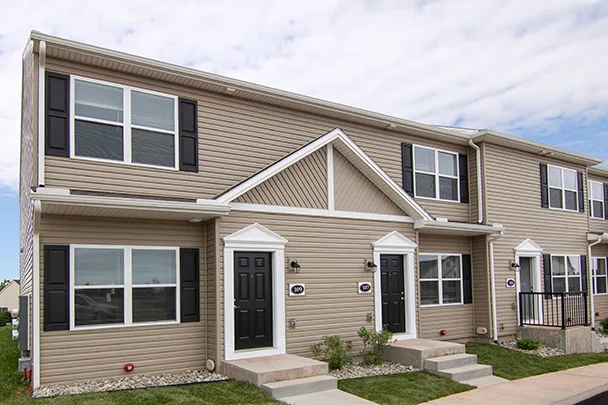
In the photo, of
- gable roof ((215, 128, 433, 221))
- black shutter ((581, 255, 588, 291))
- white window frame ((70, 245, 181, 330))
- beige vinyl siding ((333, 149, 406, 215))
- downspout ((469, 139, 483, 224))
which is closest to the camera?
white window frame ((70, 245, 181, 330))

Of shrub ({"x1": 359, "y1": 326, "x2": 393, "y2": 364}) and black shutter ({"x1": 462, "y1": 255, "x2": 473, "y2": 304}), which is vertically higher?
black shutter ({"x1": 462, "y1": 255, "x2": 473, "y2": 304})

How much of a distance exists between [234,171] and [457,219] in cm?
682

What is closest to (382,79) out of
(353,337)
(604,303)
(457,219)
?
(457,219)

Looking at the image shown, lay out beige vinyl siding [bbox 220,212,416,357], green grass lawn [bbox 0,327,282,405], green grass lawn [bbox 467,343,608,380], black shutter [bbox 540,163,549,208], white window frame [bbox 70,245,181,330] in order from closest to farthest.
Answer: green grass lawn [bbox 0,327,282,405], white window frame [bbox 70,245,181,330], beige vinyl siding [bbox 220,212,416,357], green grass lawn [bbox 467,343,608,380], black shutter [bbox 540,163,549,208]

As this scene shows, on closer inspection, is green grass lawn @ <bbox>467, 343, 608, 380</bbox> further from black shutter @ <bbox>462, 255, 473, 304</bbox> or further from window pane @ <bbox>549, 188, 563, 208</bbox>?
window pane @ <bbox>549, 188, 563, 208</bbox>

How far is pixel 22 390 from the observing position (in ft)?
28.9

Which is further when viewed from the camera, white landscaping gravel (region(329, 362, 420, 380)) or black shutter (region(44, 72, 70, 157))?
white landscaping gravel (region(329, 362, 420, 380))

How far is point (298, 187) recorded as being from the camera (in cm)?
1102

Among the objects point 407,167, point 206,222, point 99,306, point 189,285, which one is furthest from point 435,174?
point 99,306

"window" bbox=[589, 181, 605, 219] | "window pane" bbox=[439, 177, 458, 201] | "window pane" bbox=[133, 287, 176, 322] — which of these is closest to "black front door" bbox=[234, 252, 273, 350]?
"window pane" bbox=[133, 287, 176, 322]

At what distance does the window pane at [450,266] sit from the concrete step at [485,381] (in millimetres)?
3988

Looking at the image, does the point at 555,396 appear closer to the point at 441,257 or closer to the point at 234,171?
the point at 441,257

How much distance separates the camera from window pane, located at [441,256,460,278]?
1449 centimetres

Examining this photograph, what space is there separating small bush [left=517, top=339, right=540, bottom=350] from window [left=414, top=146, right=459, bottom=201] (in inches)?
155
